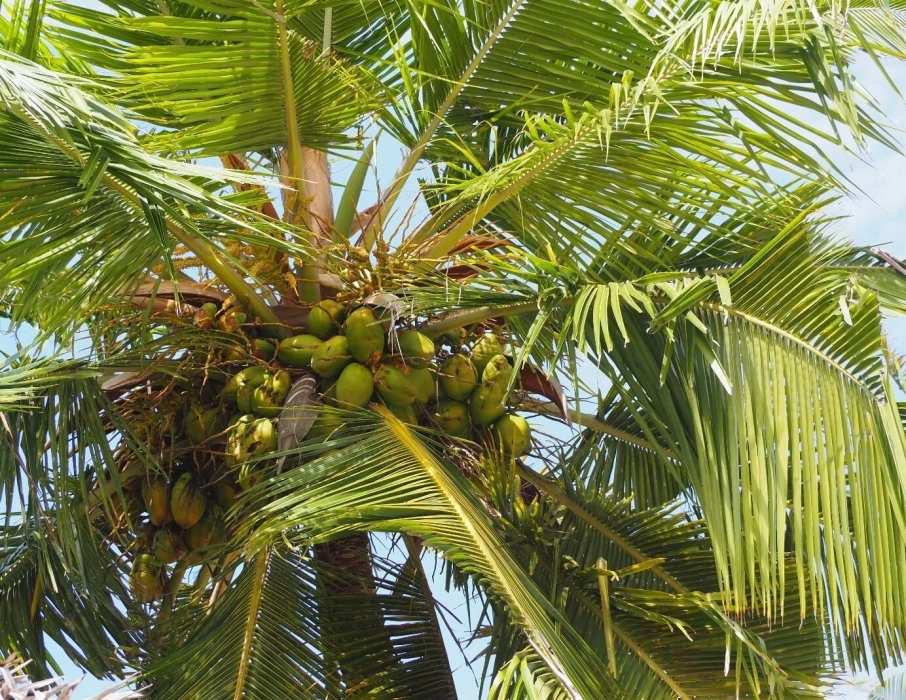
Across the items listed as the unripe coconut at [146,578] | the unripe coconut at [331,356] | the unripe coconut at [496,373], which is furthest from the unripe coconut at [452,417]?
the unripe coconut at [146,578]

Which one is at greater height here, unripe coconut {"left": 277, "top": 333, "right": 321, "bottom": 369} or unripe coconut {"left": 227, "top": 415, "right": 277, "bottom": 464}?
unripe coconut {"left": 277, "top": 333, "right": 321, "bottom": 369}

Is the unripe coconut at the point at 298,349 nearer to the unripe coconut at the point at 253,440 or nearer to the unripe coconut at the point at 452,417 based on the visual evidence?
the unripe coconut at the point at 253,440

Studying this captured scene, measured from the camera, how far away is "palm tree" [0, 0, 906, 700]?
297 cm

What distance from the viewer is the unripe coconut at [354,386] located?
3.47 metres

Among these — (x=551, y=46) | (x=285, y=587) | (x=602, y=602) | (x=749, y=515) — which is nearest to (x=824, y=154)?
(x=551, y=46)

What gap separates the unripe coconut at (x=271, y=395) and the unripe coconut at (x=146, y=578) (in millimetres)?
659

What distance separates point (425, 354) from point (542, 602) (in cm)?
91

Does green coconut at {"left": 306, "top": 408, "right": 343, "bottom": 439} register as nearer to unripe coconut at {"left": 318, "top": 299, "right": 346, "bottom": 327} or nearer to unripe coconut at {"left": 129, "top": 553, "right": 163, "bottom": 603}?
unripe coconut at {"left": 318, "top": 299, "right": 346, "bottom": 327}

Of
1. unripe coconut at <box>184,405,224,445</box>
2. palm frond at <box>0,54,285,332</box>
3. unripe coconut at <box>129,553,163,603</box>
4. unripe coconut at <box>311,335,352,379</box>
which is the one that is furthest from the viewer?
unripe coconut at <box>129,553,163,603</box>

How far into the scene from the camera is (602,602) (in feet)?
10.5

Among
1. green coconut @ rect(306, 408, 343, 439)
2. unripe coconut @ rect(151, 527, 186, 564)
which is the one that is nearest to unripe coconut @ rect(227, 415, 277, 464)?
green coconut @ rect(306, 408, 343, 439)

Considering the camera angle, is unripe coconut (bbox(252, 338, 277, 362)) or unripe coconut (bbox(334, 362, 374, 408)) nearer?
unripe coconut (bbox(334, 362, 374, 408))

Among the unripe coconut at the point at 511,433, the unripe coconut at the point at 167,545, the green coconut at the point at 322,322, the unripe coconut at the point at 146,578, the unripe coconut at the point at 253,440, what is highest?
the green coconut at the point at 322,322

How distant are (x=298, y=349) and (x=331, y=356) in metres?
0.13
